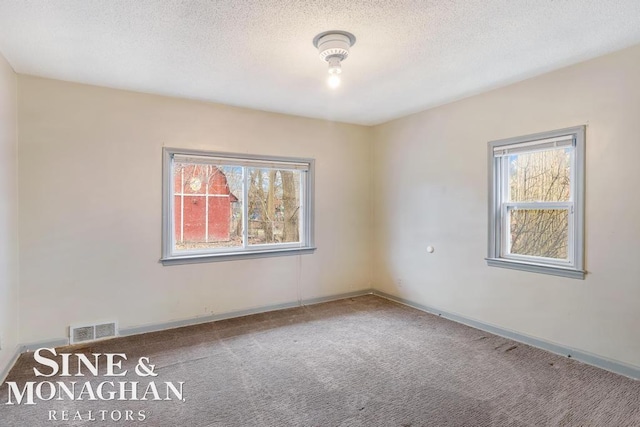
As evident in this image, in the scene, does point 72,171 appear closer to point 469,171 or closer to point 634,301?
point 469,171

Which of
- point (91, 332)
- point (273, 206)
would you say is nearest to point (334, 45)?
Result: point (273, 206)

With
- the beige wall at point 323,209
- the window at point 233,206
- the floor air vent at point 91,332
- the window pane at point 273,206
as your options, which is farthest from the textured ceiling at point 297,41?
the floor air vent at point 91,332

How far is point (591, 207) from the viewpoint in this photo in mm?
2719

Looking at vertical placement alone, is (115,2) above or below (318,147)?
above

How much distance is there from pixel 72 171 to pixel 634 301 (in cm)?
473

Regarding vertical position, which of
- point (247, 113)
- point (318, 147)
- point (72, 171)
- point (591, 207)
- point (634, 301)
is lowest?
point (634, 301)

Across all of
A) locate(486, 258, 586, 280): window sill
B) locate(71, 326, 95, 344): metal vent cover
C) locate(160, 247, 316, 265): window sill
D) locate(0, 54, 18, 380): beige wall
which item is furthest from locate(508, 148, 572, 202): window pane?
locate(0, 54, 18, 380): beige wall

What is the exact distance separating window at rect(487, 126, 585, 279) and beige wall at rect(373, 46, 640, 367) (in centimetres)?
8

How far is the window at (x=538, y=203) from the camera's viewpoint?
2823 mm

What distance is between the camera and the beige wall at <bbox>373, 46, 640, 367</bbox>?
2.55m

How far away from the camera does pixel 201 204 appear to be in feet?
12.6

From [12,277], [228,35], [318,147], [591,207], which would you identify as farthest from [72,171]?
[591,207]

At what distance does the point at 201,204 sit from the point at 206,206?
0.19 ft

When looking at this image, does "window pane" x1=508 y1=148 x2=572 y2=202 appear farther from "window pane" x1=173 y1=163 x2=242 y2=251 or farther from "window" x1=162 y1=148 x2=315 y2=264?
"window pane" x1=173 y1=163 x2=242 y2=251
